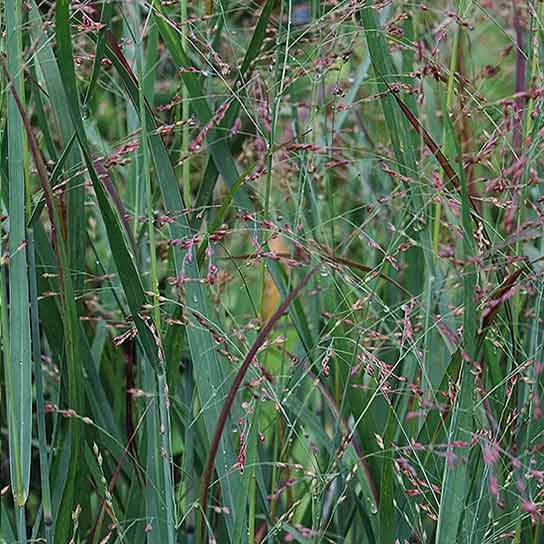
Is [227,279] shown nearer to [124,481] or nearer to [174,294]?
[174,294]

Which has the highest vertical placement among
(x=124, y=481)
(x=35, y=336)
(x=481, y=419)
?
(x=35, y=336)

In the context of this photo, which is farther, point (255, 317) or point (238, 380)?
point (255, 317)

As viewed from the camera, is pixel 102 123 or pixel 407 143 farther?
pixel 102 123

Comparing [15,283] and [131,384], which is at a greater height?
[15,283]

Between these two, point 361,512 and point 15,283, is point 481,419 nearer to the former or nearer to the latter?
point 361,512

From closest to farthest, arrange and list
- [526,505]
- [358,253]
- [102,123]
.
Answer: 1. [526,505]
2. [358,253]
3. [102,123]

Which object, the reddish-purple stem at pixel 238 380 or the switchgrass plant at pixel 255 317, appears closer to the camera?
the reddish-purple stem at pixel 238 380

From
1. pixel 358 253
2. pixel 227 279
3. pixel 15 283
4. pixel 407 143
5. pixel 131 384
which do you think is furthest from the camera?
pixel 358 253

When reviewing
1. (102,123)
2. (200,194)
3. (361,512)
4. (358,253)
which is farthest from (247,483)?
(102,123)

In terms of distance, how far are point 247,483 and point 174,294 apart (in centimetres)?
31

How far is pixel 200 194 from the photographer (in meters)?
0.93

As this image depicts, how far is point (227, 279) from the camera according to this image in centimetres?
113

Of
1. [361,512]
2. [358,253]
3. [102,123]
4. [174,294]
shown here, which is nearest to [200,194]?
[174,294]

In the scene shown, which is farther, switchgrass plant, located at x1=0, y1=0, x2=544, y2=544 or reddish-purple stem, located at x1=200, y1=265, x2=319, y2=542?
switchgrass plant, located at x1=0, y1=0, x2=544, y2=544
